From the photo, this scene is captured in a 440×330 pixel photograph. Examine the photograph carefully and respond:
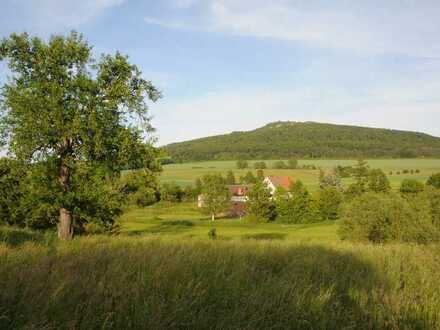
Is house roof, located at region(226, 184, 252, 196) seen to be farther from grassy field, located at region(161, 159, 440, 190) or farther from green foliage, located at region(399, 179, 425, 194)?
green foliage, located at region(399, 179, 425, 194)

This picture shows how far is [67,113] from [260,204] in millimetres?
78199

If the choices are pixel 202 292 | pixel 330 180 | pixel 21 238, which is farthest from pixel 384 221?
pixel 330 180

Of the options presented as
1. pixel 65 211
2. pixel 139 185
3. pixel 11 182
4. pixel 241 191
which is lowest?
pixel 241 191

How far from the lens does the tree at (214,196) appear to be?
101 m

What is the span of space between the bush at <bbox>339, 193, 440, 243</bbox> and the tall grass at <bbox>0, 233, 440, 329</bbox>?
4397 cm

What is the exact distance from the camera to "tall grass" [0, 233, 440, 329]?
3.60 meters

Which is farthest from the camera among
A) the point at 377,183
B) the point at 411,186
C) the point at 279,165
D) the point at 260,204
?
the point at 279,165

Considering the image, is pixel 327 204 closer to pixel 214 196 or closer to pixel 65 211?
pixel 214 196

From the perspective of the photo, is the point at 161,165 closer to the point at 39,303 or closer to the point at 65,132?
the point at 65,132

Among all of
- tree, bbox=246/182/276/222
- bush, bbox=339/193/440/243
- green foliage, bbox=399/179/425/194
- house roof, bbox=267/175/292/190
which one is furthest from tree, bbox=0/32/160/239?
house roof, bbox=267/175/292/190

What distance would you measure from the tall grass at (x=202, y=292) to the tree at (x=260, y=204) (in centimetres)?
8463

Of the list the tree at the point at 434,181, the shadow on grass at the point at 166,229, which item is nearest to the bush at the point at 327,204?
the tree at the point at 434,181

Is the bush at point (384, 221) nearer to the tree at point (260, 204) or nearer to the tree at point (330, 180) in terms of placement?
the tree at point (260, 204)

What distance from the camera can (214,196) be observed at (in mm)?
102750
